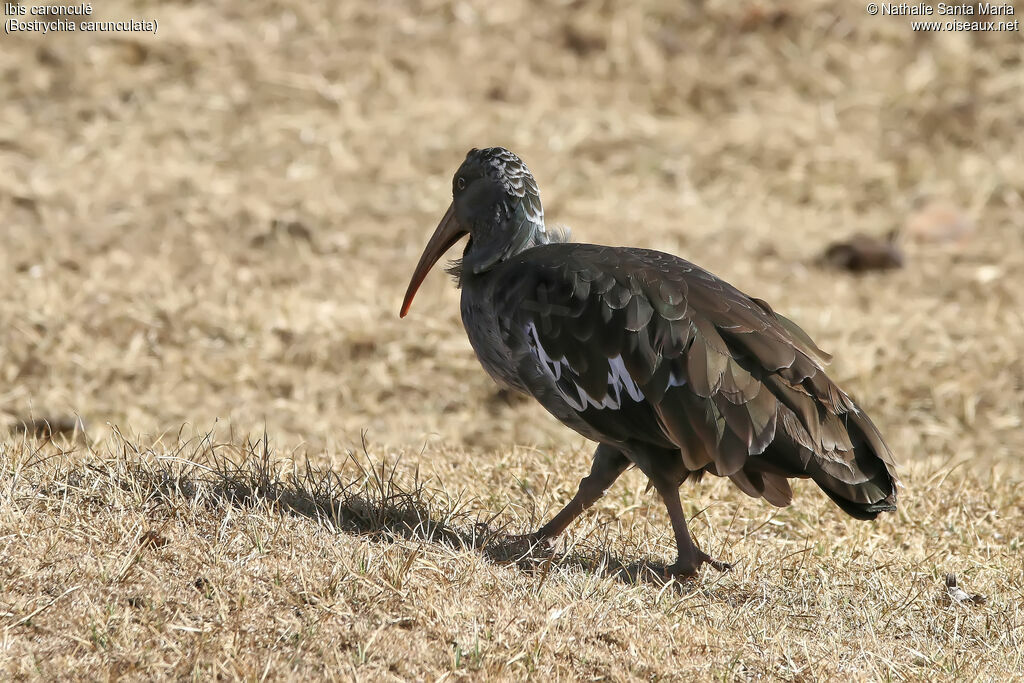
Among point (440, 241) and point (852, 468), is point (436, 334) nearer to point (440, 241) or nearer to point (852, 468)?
point (440, 241)

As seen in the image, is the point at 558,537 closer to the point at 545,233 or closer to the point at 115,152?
the point at 545,233

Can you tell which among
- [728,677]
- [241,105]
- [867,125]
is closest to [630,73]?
[867,125]

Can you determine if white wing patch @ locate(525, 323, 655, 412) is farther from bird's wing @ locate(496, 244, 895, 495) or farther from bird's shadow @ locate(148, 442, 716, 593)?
bird's shadow @ locate(148, 442, 716, 593)

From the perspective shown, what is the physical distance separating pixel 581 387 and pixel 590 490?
44 centimetres

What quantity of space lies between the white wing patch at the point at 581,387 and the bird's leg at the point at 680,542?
0.35 metres

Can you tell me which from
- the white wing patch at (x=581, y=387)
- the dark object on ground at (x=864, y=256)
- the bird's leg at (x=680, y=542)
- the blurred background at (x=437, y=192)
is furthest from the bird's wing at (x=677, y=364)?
the dark object on ground at (x=864, y=256)

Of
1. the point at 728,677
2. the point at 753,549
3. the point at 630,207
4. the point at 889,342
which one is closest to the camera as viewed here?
the point at 728,677

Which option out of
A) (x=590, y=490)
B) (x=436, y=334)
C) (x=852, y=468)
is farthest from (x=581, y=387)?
(x=436, y=334)

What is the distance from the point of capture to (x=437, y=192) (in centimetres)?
1013

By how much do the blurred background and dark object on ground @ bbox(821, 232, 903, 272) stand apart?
0.02m

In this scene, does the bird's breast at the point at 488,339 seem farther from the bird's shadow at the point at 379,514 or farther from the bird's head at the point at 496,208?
the bird's shadow at the point at 379,514

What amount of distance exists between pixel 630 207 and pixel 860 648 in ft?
21.5

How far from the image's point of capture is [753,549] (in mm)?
5008

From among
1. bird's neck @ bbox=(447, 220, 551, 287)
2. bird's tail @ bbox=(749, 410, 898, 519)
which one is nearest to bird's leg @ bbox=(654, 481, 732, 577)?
bird's tail @ bbox=(749, 410, 898, 519)
